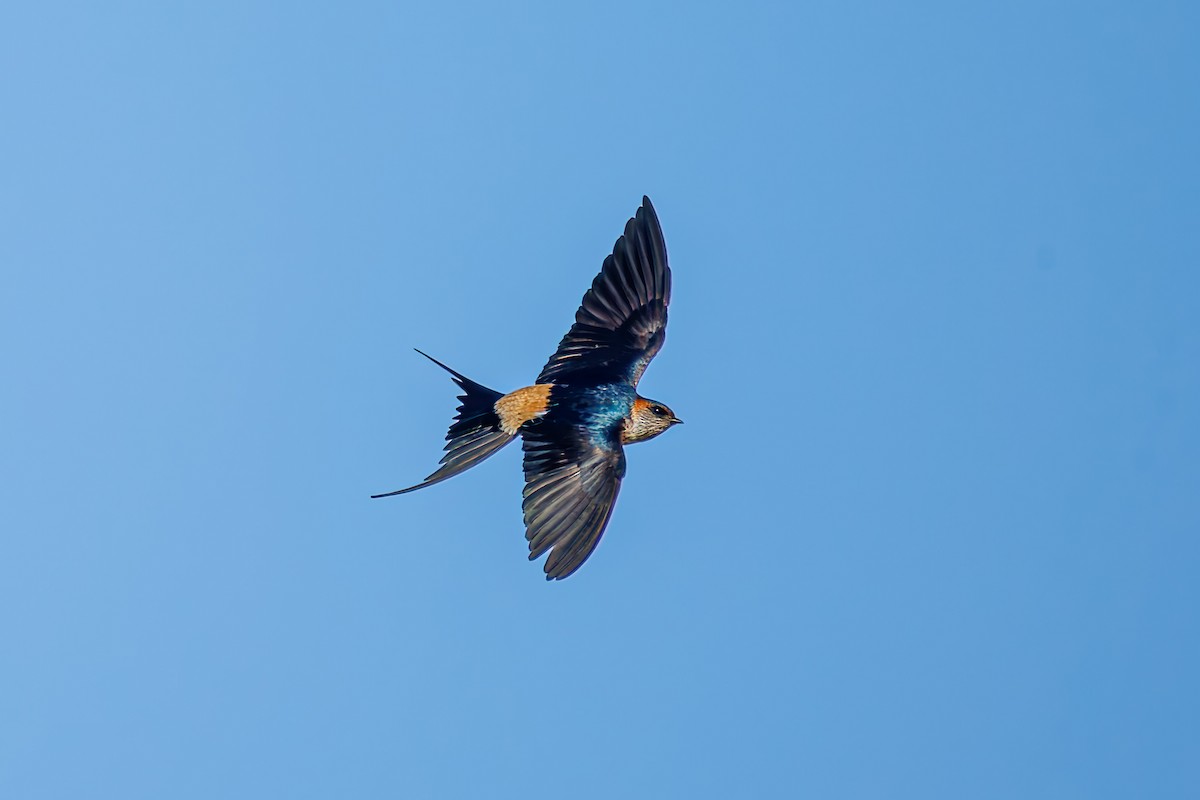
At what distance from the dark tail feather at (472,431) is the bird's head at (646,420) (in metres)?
0.95

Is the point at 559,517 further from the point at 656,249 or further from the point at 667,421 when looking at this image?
the point at 656,249

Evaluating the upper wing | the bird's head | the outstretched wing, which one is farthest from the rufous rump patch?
the bird's head

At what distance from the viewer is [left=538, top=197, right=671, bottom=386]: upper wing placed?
42.7ft

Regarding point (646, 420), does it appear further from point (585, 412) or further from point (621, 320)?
point (621, 320)

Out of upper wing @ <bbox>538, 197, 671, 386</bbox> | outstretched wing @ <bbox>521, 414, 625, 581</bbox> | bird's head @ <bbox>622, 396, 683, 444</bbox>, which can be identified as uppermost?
upper wing @ <bbox>538, 197, 671, 386</bbox>

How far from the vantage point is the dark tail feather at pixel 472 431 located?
12156 millimetres

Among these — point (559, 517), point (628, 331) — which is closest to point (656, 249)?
point (628, 331)

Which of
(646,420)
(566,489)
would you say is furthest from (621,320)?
(566,489)

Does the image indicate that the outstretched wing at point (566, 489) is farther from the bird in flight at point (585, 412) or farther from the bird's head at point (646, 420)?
the bird's head at point (646, 420)

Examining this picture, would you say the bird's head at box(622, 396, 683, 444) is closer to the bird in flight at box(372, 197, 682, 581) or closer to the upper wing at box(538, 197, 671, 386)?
the bird in flight at box(372, 197, 682, 581)

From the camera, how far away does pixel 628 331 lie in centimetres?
1323

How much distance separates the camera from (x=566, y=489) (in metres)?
11.5

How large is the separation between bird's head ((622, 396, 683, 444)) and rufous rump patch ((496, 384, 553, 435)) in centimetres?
68

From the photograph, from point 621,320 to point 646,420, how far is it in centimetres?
97
